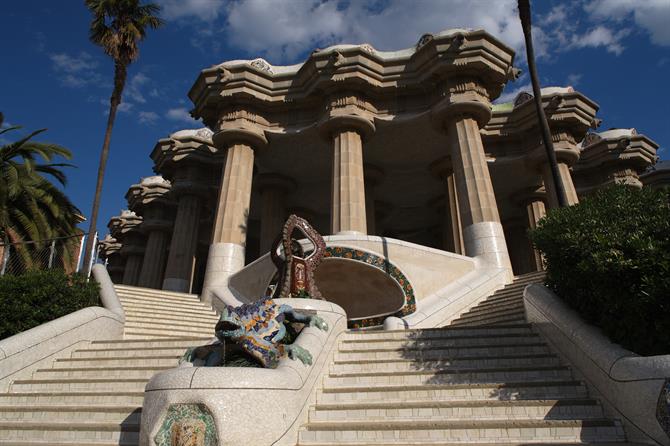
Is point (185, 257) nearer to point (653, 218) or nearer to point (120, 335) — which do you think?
point (120, 335)

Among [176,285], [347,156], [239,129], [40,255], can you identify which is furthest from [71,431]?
[176,285]

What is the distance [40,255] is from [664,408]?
1774 cm

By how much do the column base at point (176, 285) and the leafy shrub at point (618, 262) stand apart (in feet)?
66.1

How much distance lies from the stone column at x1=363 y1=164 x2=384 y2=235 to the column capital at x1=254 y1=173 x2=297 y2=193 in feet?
15.1

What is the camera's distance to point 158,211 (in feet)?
98.4

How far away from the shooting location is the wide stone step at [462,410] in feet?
18.2

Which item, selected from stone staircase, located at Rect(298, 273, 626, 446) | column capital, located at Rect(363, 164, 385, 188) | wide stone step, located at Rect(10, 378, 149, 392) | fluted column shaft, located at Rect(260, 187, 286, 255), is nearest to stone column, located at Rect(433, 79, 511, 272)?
column capital, located at Rect(363, 164, 385, 188)

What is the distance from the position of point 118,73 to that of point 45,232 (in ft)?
22.3

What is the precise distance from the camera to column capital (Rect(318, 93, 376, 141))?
1941cm

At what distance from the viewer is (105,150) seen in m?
16.6

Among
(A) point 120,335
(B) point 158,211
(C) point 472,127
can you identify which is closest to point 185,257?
(B) point 158,211

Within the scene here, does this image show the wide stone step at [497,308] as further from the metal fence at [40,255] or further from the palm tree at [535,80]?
the metal fence at [40,255]

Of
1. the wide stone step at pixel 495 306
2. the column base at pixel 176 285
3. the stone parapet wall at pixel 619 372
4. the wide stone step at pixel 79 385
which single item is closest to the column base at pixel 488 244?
the wide stone step at pixel 495 306

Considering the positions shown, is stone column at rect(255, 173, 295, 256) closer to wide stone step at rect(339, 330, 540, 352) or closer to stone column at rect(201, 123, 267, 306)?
stone column at rect(201, 123, 267, 306)
